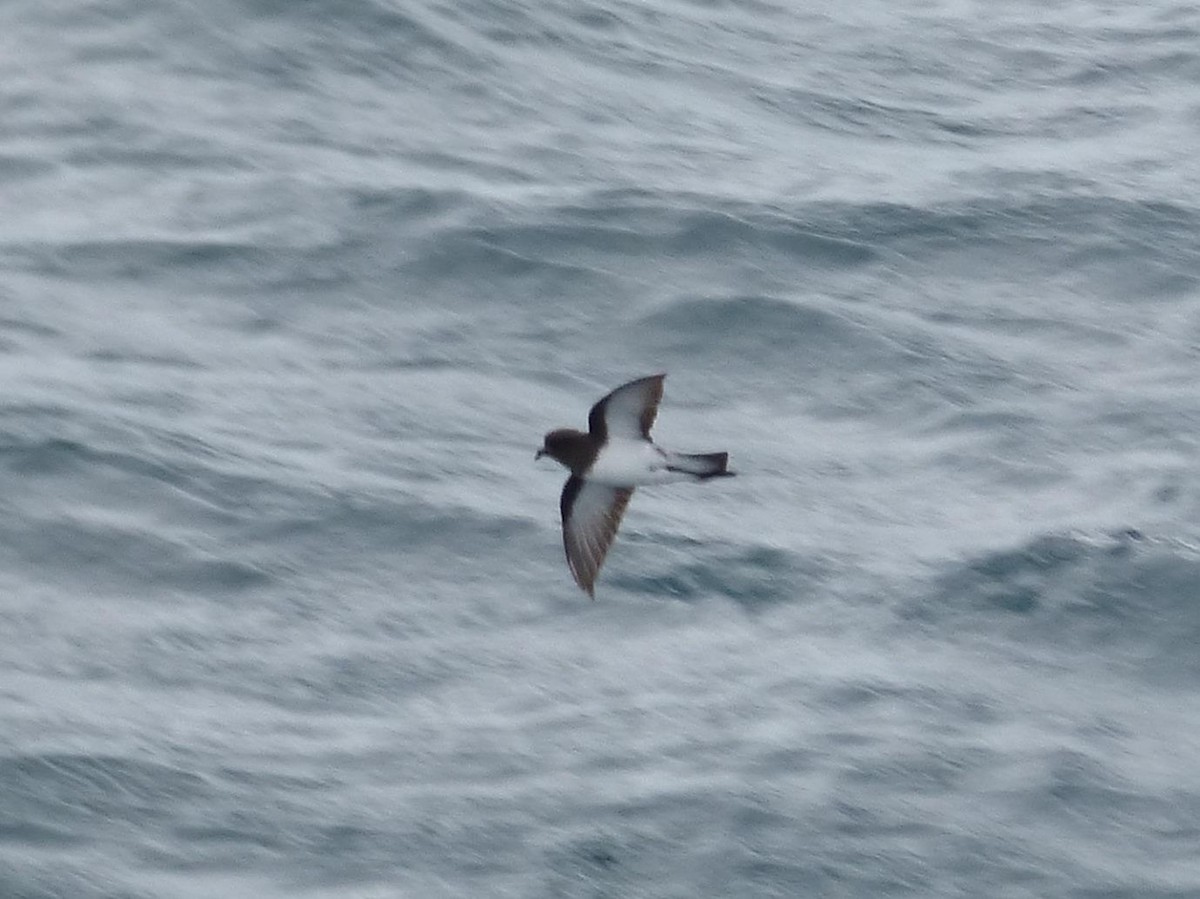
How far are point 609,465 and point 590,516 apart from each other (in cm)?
39

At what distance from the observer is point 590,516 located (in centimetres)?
1188

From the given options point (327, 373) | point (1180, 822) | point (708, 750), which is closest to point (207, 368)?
point (327, 373)

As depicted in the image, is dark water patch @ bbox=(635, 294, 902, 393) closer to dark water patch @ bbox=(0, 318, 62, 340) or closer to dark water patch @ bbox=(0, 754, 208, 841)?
dark water patch @ bbox=(0, 318, 62, 340)

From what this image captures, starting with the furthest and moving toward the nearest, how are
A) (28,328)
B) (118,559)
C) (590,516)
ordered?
(28,328) < (118,559) < (590,516)

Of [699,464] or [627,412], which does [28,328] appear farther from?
[699,464]

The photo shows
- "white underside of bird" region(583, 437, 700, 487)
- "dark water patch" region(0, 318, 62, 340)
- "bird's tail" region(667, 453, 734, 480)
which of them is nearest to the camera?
"bird's tail" region(667, 453, 734, 480)

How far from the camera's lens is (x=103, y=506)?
1379 centimetres

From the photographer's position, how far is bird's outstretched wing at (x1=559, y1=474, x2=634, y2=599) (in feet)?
38.7

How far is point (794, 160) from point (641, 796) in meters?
7.36

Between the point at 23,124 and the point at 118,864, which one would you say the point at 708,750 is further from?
the point at 23,124

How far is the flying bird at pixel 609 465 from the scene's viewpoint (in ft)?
37.1

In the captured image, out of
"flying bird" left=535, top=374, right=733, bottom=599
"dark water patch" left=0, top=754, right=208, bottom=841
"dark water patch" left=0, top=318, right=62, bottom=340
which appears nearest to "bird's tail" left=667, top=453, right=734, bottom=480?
"flying bird" left=535, top=374, right=733, bottom=599

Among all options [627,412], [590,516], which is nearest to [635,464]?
[627,412]

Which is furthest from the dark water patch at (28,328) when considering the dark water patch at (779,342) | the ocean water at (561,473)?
the dark water patch at (779,342)
